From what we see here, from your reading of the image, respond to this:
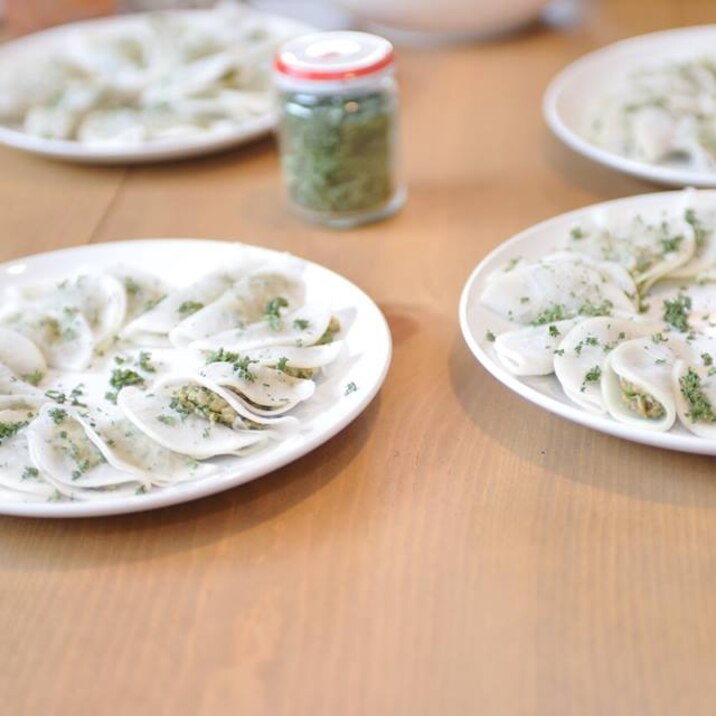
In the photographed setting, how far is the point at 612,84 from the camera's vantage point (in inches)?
84.7

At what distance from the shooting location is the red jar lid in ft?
5.24

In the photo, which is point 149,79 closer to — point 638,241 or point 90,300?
point 90,300

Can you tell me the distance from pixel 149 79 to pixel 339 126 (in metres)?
0.68

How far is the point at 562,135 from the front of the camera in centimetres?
186

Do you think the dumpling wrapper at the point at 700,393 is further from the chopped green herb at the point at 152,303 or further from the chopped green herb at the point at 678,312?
the chopped green herb at the point at 152,303

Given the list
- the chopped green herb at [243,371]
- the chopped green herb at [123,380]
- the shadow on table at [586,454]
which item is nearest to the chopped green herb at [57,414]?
the chopped green herb at [123,380]

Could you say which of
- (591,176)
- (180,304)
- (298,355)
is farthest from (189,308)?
(591,176)

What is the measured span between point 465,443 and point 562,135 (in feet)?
2.55

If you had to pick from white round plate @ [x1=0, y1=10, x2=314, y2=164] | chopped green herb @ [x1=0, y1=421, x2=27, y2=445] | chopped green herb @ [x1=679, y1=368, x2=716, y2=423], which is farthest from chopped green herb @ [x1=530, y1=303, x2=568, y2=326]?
white round plate @ [x1=0, y1=10, x2=314, y2=164]

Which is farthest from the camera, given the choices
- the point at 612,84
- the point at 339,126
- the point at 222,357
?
the point at 612,84

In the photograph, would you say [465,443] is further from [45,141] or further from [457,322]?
[45,141]

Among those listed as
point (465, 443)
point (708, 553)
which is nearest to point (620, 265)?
point (465, 443)

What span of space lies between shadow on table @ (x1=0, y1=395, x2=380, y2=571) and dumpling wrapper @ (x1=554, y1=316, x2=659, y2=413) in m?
0.29

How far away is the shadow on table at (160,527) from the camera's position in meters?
1.17
